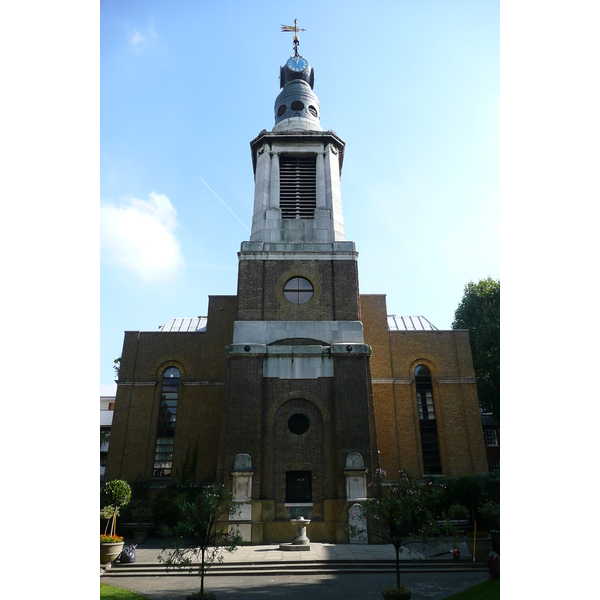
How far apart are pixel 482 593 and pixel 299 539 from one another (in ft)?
24.2

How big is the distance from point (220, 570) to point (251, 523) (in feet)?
14.9

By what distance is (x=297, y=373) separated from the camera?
2092 centimetres

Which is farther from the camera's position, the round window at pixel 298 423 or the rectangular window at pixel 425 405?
Answer: the rectangular window at pixel 425 405

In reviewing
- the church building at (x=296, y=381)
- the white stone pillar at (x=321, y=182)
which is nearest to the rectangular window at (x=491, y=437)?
the church building at (x=296, y=381)

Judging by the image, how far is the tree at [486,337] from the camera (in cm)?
3192

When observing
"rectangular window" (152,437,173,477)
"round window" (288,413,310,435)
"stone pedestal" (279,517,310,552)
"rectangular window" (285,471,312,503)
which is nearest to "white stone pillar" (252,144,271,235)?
"round window" (288,413,310,435)

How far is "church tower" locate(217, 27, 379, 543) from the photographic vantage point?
1889 centimetres

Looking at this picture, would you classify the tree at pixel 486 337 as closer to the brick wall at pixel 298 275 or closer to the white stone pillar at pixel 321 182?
the brick wall at pixel 298 275

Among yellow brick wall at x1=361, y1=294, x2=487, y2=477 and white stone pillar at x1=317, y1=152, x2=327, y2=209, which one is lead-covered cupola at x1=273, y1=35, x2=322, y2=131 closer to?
white stone pillar at x1=317, y1=152, x2=327, y2=209

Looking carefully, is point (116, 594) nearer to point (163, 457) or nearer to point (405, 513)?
point (405, 513)

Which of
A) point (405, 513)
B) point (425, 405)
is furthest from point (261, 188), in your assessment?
point (405, 513)

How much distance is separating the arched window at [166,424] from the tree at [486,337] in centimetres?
2014

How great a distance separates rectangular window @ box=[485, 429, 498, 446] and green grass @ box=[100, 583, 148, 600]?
1262 inches
